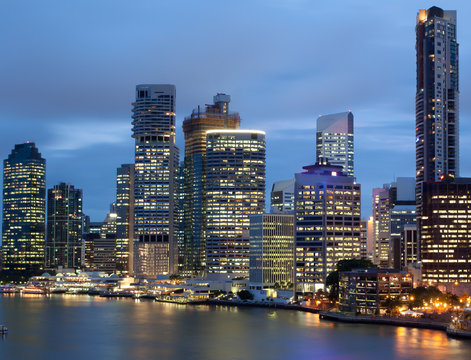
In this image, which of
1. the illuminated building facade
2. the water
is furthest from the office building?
the illuminated building facade

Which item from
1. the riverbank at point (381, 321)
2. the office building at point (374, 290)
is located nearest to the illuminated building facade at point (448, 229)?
the office building at point (374, 290)

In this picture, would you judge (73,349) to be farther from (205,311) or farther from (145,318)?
(205,311)

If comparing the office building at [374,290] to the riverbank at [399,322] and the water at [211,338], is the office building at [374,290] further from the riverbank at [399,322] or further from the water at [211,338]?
the water at [211,338]

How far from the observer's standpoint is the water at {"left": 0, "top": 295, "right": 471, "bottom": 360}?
109 m

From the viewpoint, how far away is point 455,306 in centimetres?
16225

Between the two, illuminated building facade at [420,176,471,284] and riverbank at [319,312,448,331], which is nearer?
riverbank at [319,312,448,331]

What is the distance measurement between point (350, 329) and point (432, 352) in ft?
93.0

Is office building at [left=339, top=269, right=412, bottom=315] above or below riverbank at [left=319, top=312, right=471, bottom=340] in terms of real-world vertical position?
above

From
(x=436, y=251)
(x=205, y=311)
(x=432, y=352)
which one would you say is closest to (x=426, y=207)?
(x=436, y=251)

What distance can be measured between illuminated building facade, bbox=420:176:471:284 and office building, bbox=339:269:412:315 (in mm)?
33830

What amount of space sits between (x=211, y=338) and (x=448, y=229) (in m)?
91.2

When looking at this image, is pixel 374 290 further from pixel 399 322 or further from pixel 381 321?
pixel 399 322

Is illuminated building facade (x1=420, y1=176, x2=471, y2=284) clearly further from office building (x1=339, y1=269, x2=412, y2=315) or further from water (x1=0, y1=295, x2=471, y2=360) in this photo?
water (x1=0, y1=295, x2=471, y2=360)

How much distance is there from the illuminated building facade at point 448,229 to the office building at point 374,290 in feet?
111
